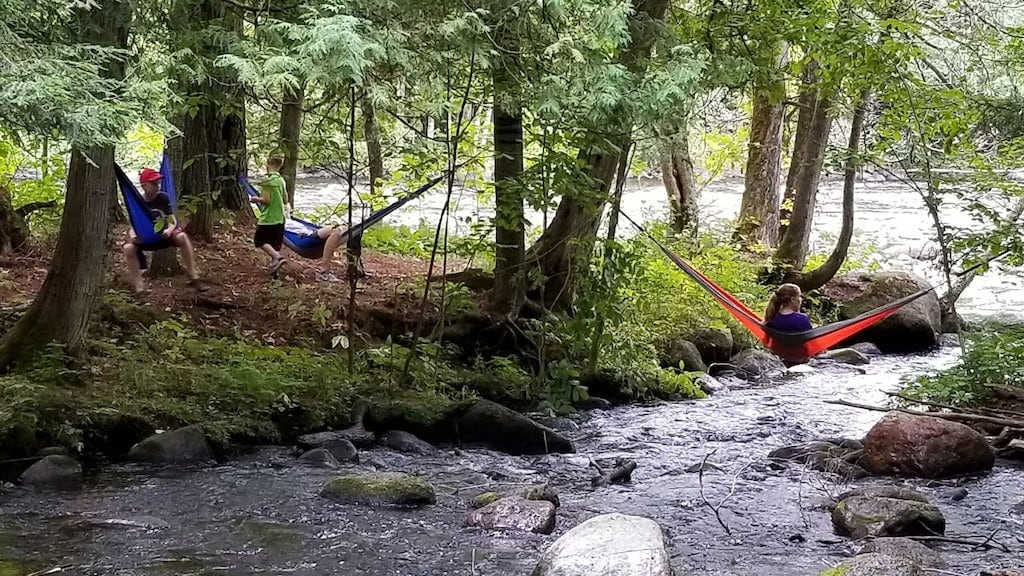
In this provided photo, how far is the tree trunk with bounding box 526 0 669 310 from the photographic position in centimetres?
563

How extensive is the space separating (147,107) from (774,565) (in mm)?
2764

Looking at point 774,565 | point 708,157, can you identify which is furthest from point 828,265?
point 774,565

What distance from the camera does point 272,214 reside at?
6363mm

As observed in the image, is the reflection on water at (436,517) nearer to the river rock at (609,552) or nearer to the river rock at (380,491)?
the river rock at (380,491)

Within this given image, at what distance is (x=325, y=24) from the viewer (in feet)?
12.4

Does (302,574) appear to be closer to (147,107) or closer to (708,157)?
(147,107)

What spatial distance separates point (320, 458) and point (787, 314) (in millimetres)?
3303

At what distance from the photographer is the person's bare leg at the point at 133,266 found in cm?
579

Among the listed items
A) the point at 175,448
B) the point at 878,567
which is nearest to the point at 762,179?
the point at 175,448

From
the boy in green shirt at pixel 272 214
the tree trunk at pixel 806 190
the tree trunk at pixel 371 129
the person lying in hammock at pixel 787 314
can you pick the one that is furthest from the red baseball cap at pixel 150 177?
the tree trunk at pixel 806 190

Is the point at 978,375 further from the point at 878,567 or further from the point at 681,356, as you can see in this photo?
the point at 878,567

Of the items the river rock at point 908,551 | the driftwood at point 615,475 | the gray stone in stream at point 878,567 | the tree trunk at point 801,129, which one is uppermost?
the tree trunk at point 801,129

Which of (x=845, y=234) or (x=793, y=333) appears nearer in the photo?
(x=793, y=333)

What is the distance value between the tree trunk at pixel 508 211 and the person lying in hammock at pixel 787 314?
1.71 metres
